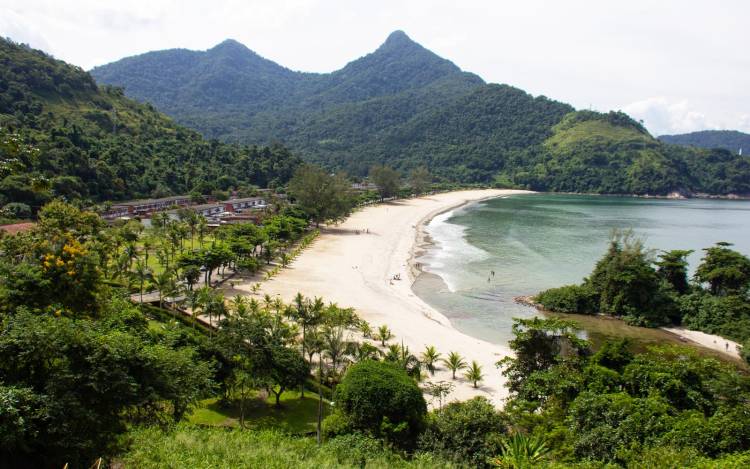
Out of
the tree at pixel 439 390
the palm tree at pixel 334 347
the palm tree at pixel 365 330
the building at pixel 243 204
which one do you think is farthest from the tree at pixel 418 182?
the palm tree at pixel 334 347

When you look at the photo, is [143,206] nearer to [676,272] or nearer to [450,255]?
[450,255]

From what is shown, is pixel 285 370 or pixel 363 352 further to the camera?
pixel 363 352

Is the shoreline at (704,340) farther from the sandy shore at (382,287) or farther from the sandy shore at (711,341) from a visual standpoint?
the sandy shore at (382,287)

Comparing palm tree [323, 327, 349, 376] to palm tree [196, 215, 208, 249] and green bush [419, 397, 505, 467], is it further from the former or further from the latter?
palm tree [196, 215, 208, 249]

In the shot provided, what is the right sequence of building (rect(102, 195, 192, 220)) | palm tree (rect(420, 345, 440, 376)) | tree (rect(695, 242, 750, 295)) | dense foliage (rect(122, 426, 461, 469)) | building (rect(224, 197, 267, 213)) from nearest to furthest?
dense foliage (rect(122, 426, 461, 469)), palm tree (rect(420, 345, 440, 376)), tree (rect(695, 242, 750, 295)), building (rect(102, 195, 192, 220)), building (rect(224, 197, 267, 213))

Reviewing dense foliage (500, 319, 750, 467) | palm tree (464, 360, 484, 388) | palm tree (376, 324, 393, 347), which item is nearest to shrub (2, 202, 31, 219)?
palm tree (376, 324, 393, 347)

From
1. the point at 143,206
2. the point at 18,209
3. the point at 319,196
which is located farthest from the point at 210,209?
the point at 18,209
